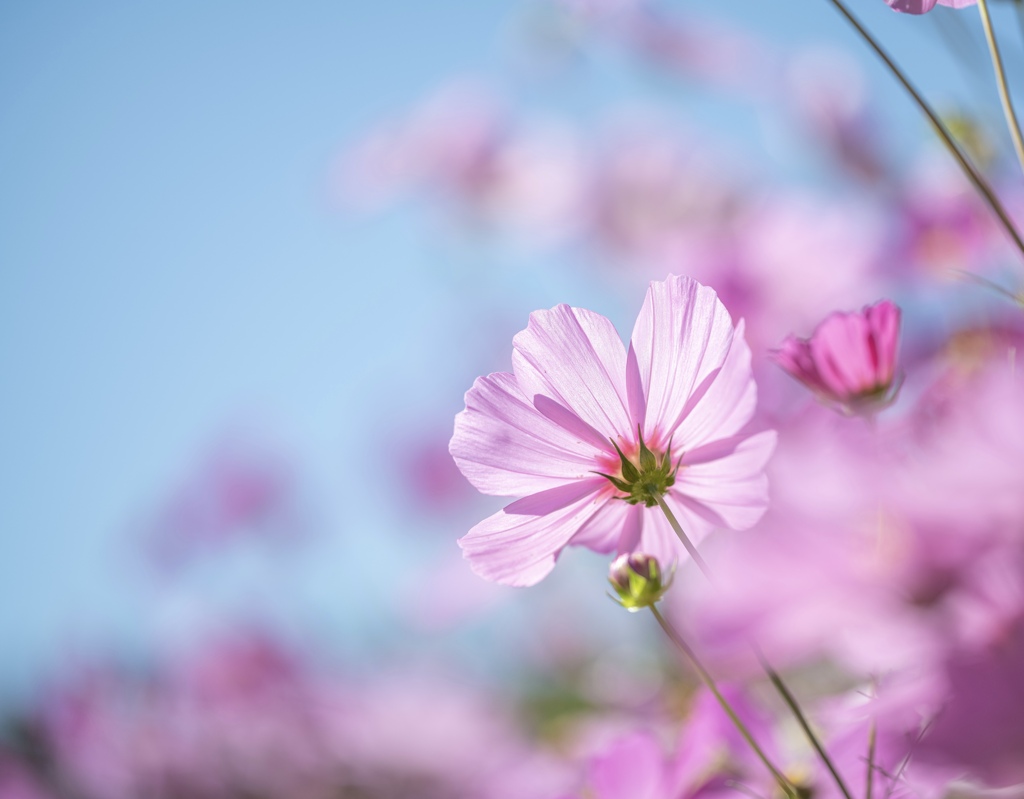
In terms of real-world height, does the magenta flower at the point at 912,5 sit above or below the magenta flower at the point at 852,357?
above

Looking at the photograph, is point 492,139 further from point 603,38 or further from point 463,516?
point 463,516

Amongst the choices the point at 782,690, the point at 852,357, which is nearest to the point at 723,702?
the point at 782,690

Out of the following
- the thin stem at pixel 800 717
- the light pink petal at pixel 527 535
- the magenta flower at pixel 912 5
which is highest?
the magenta flower at pixel 912 5

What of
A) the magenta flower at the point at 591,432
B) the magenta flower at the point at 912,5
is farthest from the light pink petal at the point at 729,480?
the magenta flower at the point at 912,5

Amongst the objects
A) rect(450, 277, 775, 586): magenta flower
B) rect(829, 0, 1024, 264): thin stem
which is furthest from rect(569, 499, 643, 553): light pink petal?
rect(829, 0, 1024, 264): thin stem

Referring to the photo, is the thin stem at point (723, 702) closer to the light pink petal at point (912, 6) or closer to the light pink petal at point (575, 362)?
the light pink petal at point (575, 362)

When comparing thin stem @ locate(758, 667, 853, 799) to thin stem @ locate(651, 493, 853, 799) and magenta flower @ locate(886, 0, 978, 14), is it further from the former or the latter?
magenta flower @ locate(886, 0, 978, 14)

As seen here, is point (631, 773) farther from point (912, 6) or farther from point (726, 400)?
point (912, 6)
